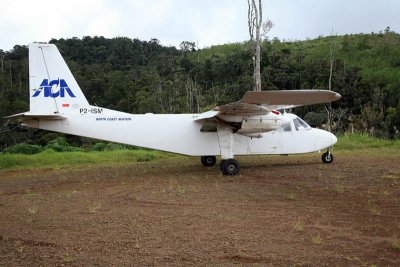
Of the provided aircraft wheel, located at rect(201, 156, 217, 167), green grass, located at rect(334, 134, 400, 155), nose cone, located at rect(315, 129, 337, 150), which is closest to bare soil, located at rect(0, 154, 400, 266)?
nose cone, located at rect(315, 129, 337, 150)

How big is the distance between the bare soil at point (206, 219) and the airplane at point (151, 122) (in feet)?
3.33

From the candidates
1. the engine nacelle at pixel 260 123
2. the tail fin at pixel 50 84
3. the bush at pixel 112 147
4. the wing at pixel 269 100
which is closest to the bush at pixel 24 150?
the bush at pixel 112 147

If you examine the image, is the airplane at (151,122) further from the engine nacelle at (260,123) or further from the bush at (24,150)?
the bush at (24,150)

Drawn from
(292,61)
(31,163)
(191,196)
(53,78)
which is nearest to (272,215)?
(191,196)

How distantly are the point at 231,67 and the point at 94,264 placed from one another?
40.4m

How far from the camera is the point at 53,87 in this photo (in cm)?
1365

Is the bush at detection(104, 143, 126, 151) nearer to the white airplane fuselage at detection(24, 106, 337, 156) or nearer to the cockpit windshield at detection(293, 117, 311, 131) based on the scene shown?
the white airplane fuselage at detection(24, 106, 337, 156)

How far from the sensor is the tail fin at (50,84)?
13.4 meters

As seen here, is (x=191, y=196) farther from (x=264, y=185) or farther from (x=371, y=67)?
(x=371, y=67)

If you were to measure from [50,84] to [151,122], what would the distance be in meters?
3.22

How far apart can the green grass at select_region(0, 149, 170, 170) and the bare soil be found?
3.80 m

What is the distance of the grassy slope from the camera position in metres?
17.8

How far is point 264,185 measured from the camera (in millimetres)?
11539

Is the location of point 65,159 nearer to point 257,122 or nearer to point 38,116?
point 38,116
